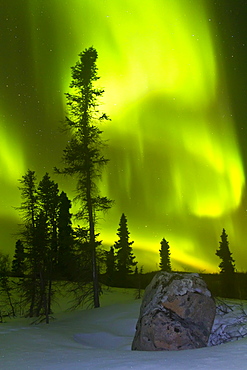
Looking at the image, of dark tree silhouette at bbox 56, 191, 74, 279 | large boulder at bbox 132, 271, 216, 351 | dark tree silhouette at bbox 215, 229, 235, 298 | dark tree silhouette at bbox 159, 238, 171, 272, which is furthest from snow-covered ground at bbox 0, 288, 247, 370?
dark tree silhouette at bbox 159, 238, 171, 272

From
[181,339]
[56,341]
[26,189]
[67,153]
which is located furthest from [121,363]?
[26,189]

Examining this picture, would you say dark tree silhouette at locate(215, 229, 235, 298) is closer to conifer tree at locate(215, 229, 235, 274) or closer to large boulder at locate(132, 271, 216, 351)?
conifer tree at locate(215, 229, 235, 274)

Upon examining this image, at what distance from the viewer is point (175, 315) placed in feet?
24.0

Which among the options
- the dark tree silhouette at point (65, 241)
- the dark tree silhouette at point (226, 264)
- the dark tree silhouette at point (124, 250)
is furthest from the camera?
the dark tree silhouette at point (124, 250)

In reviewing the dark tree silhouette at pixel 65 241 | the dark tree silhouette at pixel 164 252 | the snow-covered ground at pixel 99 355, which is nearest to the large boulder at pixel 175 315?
the snow-covered ground at pixel 99 355

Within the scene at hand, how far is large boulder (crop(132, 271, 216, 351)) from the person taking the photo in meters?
6.73

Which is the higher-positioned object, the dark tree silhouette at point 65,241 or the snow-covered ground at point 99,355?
the dark tree silhouette at point 65,241

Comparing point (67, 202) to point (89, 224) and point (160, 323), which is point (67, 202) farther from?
point (160, 323)

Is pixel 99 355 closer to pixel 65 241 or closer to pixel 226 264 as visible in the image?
pixel 65 241

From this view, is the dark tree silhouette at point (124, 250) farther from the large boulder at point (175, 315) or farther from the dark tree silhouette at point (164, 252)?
the large boulder at point (175, 315)

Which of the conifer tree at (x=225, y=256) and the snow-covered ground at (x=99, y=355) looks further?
the conifer tree at (x=225, y=256)

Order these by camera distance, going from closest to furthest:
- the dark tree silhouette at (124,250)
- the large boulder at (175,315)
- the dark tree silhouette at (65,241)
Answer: the large boulder at (175,315)
the dark tree silhouette at (65,241)
the dark tree silhouette at (124,250)

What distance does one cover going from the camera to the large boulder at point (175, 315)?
22.1ft

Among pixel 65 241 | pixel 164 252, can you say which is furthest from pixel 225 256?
pixel 65 241
